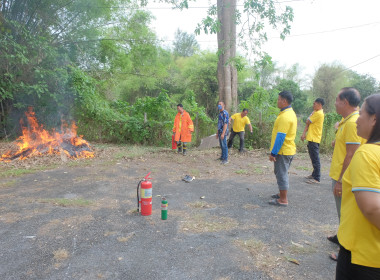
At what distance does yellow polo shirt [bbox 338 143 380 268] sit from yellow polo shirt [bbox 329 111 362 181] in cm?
167

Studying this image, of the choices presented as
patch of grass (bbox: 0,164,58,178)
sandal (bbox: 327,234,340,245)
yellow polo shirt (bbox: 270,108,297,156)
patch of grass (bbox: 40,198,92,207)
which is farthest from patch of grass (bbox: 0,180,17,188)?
sandal (bbox: 327,234,340,245)

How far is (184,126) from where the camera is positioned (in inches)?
383

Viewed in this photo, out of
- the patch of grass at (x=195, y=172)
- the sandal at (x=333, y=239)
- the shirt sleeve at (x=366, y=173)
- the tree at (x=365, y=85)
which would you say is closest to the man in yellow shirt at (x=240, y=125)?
the patch of grass at (x=195, y=172)

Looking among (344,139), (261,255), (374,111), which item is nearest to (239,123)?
(344,139)

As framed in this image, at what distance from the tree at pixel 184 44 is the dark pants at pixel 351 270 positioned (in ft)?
169

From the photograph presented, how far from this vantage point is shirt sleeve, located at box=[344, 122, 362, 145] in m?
3.02

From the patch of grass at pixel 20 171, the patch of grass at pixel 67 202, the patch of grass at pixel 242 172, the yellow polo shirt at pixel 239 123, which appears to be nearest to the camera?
the patch of grass at pixel 67 202

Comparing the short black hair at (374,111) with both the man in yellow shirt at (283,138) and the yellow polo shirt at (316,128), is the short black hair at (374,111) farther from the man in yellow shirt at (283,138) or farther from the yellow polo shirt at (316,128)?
the yellow polo shirt at (316,128)

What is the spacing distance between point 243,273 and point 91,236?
2066 millimetres

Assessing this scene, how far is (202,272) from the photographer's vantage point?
2.81 meters

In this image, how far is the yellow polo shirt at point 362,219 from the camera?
142 centimetres

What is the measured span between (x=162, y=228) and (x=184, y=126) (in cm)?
616

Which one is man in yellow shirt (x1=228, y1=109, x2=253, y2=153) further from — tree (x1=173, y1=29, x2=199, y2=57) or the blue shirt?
tree (x1=173, y1=29, x2=199, y2=57)

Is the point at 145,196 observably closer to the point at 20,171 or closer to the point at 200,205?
the point at 200,205
